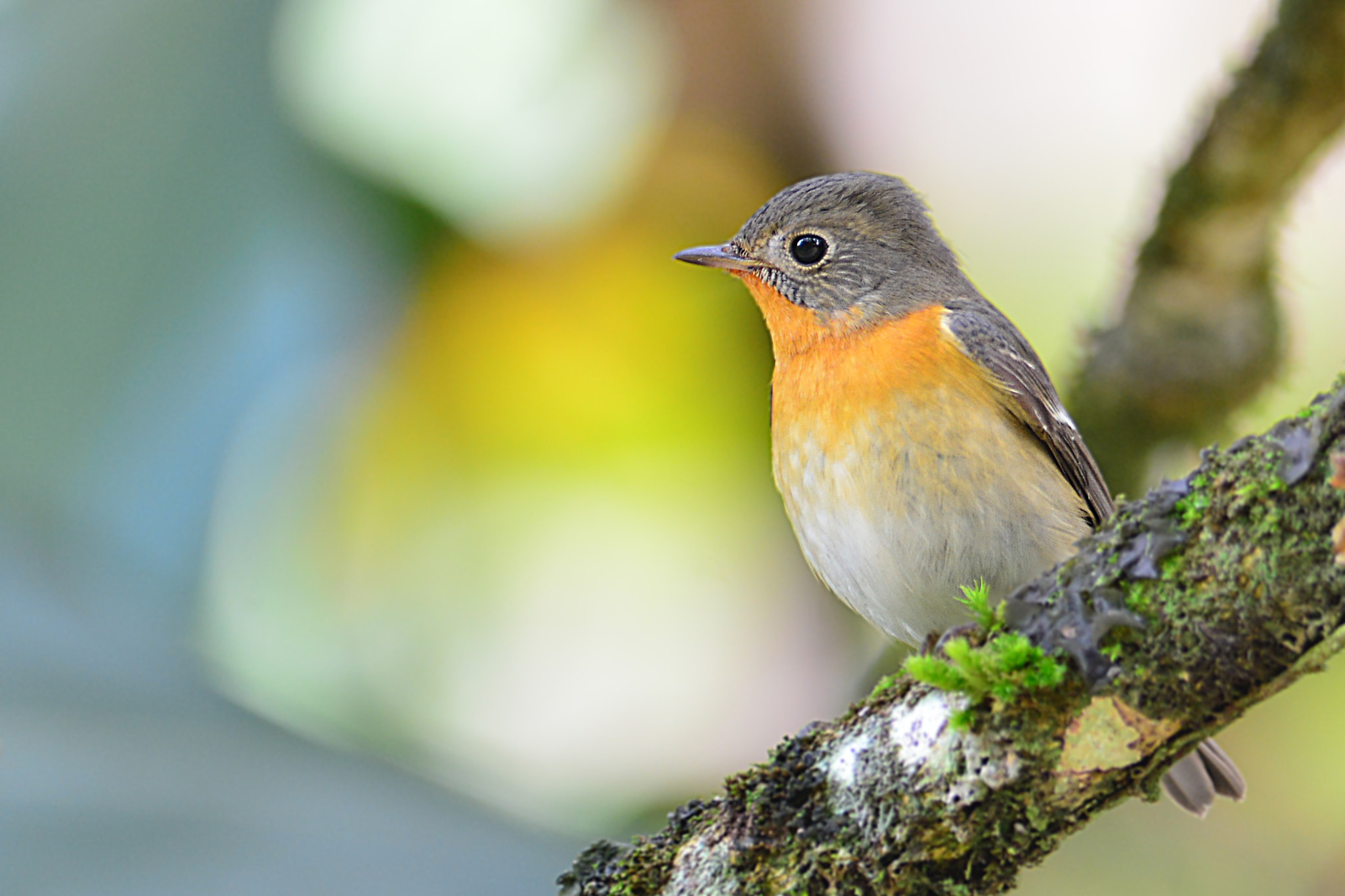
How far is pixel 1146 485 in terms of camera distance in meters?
4.30

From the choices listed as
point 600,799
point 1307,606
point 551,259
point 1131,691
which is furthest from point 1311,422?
point 551,259

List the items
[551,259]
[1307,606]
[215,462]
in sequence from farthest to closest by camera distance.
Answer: [551,259], [215,462], [1307,606]

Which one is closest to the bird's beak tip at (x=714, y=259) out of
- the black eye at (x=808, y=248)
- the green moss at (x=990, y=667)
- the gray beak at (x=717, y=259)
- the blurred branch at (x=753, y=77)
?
the gray beak at (x=717, y=259)

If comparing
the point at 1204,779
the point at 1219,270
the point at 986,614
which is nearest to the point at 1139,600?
the point at 986,614

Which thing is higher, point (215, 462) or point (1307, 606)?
point (215, 462)

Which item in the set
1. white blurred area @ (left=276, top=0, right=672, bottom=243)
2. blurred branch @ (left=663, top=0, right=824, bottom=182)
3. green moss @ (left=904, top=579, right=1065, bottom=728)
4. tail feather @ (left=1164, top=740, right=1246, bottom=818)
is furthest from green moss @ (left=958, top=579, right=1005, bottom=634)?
blurred branch @ (left=663, top=0, right=824, bottom=182)

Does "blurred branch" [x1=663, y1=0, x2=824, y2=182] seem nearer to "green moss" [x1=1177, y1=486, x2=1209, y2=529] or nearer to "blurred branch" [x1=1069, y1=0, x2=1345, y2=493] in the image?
"blurred branch" [x1=1069, y1=0, x2=1345, y2=493]

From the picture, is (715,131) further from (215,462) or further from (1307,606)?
(1307,606)

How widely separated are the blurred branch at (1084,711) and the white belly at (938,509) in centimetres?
109

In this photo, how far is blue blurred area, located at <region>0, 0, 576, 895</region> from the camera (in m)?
3.79

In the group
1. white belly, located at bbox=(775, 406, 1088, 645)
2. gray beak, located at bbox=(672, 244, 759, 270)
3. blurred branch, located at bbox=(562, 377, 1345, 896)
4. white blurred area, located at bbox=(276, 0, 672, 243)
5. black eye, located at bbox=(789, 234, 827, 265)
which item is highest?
white blurred area, located at bbox=(276, 0, 672, 243)

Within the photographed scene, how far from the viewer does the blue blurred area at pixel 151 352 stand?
379 cm

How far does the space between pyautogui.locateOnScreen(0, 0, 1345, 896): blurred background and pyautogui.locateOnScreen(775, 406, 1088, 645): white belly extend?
1.47 m

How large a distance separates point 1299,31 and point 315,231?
374cm
